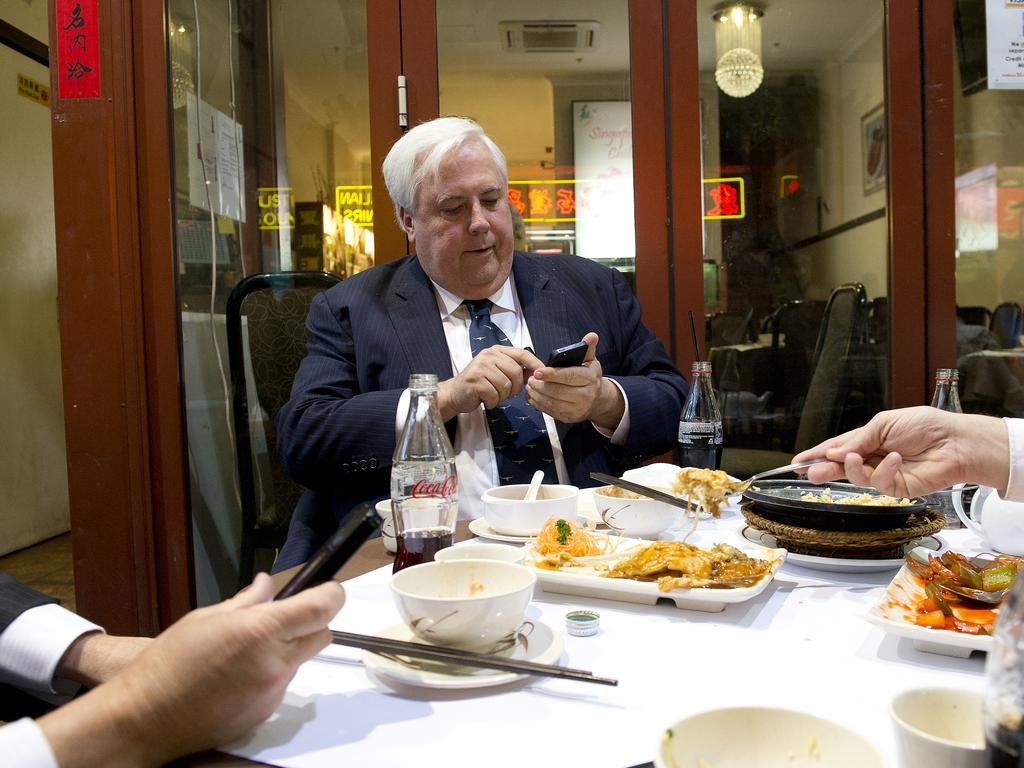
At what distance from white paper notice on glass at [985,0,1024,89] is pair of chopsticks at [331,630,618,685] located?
2.75 meters

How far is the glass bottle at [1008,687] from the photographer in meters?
0.44

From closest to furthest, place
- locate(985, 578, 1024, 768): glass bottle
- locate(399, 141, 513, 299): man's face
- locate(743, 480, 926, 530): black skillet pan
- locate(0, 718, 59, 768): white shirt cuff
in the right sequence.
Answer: locate(985, 578, 1024, 768): glass bottle, locate(0, 718, 59, 768): white shirt cuff, locate(743, 480, 926, 530): black skillet pan, locate(399, 141, 513, 299): man's face

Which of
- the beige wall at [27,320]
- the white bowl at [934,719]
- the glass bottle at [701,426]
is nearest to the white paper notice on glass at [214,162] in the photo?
the glass bottle at [701,426]

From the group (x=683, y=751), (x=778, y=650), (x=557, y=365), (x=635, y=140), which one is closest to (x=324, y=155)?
(x=635, y=140)

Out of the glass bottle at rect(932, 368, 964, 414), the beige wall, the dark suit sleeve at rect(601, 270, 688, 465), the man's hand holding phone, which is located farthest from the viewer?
the beige wall

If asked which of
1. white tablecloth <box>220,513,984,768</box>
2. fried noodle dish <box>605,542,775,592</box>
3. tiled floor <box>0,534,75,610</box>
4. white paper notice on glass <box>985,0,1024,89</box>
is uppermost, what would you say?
white paper notice on glass <box>985,0,1024,89</box>

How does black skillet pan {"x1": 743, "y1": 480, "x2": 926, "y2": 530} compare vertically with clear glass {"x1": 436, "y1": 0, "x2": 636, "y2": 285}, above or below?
below

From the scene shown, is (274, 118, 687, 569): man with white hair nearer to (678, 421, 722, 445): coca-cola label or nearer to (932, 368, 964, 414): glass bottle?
(678, 421, 722, 445): coca-cola label

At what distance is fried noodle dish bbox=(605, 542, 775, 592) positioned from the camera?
38.2 inches

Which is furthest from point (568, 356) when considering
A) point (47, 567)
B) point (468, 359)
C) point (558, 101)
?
point (47, 567)

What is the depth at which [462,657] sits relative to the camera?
0.75m

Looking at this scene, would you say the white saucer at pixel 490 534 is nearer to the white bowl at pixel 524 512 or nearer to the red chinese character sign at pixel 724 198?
the white bowl at pixel 524 512

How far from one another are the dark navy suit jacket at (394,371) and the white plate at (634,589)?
84cm

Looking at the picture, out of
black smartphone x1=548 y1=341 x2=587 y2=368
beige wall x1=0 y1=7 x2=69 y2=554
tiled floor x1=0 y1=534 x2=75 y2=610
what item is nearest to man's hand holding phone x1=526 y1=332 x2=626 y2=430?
black smartphone x1=548 y1=341 x2=587 y2=368
